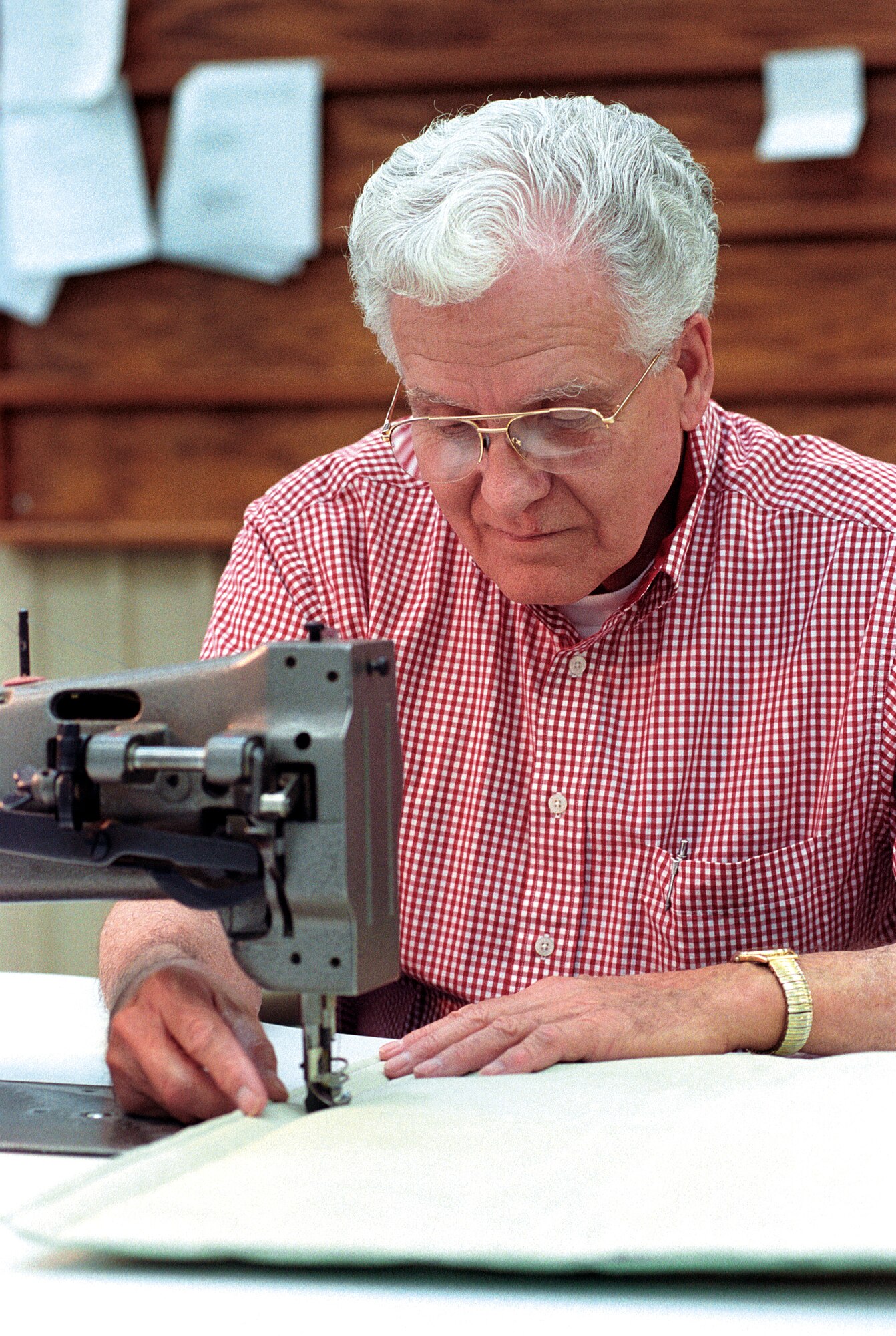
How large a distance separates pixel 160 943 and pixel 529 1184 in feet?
1.80

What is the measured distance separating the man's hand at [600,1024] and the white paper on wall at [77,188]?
2259 mm

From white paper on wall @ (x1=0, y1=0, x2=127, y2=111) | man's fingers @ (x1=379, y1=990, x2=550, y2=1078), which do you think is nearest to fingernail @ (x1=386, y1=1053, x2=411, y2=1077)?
man's fingers @ (x1=379, y1=990, x2=550, y2=1078)

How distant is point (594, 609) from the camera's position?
1.70m

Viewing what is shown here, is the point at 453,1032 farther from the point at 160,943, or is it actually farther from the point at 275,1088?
the point at 160,943

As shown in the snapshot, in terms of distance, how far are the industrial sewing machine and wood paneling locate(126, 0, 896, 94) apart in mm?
2114

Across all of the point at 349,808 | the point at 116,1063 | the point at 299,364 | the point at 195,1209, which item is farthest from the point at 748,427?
the point at 299,364

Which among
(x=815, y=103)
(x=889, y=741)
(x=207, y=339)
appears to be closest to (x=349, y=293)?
(x=207, y=339)

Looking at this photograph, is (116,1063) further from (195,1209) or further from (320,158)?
(320,158)

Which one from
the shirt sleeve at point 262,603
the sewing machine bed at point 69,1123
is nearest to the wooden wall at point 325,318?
the shirt sleeve at point 262,603

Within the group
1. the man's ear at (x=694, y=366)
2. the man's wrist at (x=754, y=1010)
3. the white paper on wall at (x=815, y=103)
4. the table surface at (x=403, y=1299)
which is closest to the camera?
the table surface at (x=403, y=1299)

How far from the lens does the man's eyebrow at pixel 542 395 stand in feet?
4.54

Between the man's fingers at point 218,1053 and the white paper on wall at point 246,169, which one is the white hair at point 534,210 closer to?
the man's fingers at point 218,1053

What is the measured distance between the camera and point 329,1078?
1120 millimetres

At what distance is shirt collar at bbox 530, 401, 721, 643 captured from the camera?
5.34 feet
